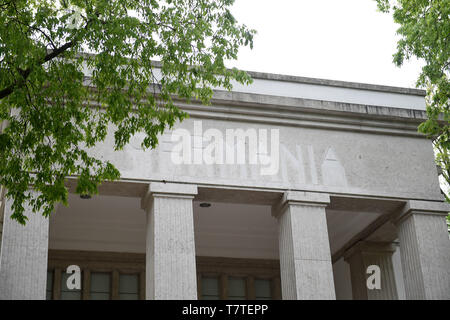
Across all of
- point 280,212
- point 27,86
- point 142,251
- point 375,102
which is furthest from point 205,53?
point 142,251

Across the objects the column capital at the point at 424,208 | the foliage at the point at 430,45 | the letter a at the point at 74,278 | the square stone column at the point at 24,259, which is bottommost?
the square stone column at the point at 24,259

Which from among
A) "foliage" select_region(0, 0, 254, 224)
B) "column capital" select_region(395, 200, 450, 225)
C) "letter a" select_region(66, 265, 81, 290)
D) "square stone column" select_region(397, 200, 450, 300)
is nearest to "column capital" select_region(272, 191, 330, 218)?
"column capital" select_region(395, 200, 450, 225)

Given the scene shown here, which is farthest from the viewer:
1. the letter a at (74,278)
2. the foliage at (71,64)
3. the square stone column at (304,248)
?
the letter a at (74,278)

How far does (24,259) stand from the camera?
45.0ft

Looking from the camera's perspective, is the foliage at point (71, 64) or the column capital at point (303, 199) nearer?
the foliage at point (71, 64)

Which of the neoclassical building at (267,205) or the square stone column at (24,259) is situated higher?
the neoclassical building at (267,205)

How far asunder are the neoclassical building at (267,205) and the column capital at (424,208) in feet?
0.10

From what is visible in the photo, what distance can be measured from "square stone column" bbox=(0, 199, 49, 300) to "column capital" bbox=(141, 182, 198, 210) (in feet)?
7.47

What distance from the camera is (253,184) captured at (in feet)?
51.8

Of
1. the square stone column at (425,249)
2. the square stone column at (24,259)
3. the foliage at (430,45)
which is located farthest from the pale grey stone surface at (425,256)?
the square stone column at (24,259)

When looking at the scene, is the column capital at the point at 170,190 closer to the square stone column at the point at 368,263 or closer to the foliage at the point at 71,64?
the foliage at the point at 71,64

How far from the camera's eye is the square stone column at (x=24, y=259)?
13.4 m

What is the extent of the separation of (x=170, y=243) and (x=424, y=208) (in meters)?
6.08
